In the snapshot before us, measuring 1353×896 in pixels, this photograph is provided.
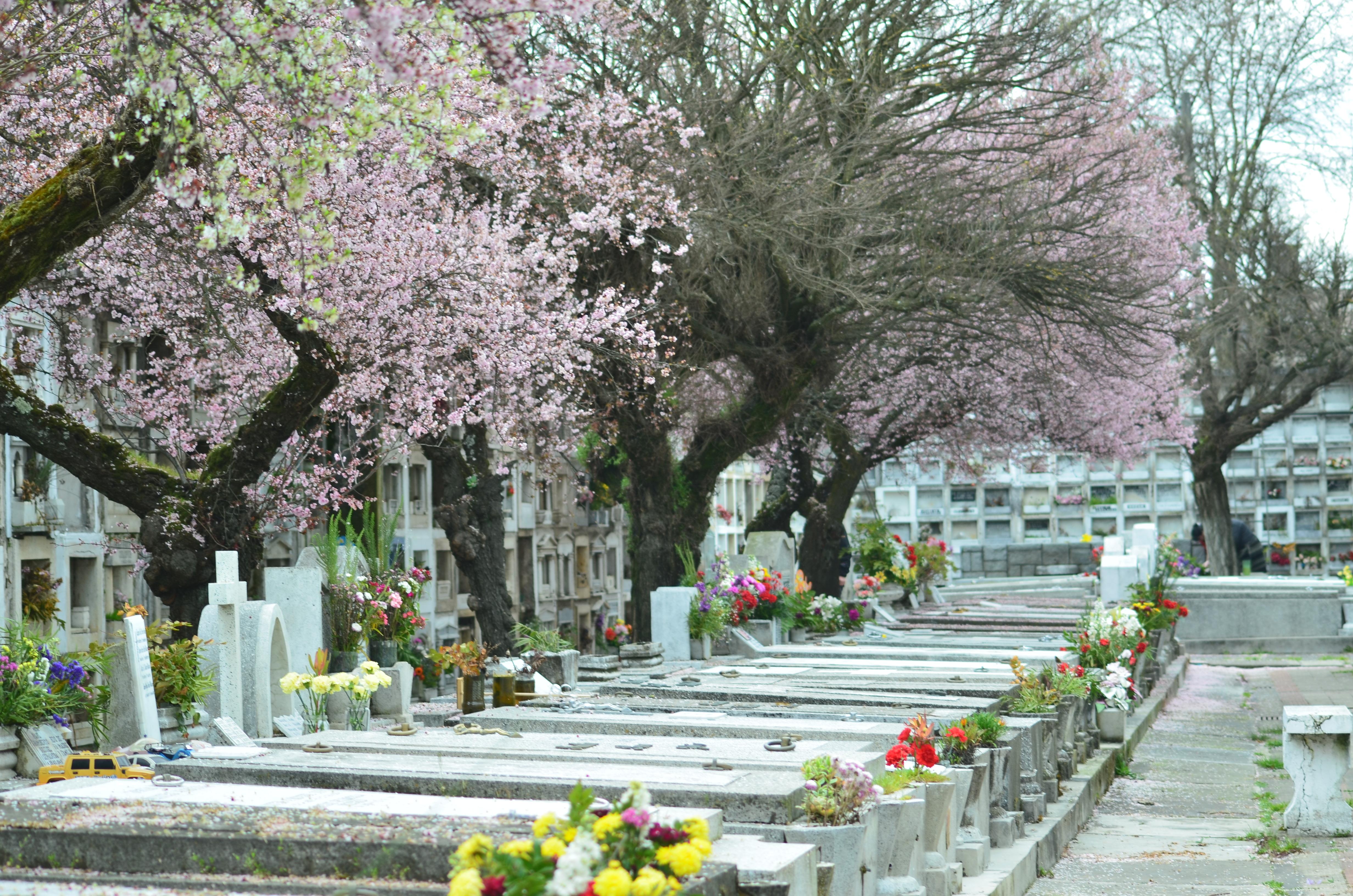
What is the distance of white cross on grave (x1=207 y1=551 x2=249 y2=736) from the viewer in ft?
35.4

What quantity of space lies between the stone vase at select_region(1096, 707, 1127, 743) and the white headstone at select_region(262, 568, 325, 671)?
29.8 ft

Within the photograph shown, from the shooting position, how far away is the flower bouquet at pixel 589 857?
4691mm

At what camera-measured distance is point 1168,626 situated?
25219 mm

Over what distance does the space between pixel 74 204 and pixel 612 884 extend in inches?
220

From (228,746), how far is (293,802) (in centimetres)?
233

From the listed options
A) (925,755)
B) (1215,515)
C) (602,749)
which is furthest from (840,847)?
(1215,515)

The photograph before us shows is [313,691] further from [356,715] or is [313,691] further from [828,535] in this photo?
[828,535]

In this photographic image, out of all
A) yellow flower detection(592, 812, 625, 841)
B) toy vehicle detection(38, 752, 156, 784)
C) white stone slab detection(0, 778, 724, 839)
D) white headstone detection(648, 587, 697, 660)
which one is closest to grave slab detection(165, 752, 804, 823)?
white stone slab detection(0, 778, 724, 839)

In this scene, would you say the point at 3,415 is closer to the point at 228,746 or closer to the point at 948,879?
→ the point at 228,746

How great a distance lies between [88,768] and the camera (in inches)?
344

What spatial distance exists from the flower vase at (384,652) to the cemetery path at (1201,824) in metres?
5.82

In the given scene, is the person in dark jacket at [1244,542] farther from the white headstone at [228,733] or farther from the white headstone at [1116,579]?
the white headstone at [228,733]

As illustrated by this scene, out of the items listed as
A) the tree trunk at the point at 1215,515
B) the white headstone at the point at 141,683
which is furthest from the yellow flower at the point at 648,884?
the tree trunk at the point at 1215,515

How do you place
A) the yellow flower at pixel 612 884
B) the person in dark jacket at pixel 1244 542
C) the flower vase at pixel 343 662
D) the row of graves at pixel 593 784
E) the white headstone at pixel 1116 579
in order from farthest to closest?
the person in dark jacket at pixel 1244 542
the white headstone at pixel 1116 579
the flower vase at pixel 343 662
the row of graves at pixel 593 784
the yellow flower at pixel 612 884
